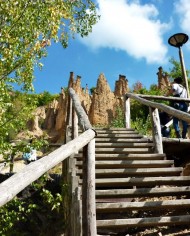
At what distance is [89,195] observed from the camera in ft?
12.3

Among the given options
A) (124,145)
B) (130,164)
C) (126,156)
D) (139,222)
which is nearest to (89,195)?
(139,222)

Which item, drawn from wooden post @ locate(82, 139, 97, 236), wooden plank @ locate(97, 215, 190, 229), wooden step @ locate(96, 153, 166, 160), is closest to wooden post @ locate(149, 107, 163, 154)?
wooden step @ locate(96, 153, 166, 160)

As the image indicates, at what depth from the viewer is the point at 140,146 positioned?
6.80 meters

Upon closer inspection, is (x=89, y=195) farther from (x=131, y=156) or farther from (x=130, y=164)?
(x=131, y=156)

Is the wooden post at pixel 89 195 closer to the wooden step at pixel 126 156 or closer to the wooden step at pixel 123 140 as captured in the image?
the wooden step at pixel 126 156

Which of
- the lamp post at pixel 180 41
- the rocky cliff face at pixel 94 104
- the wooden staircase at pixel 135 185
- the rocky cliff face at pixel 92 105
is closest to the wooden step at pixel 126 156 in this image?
the wooden staircase at pixel 135 185

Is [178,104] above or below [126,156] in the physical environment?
above

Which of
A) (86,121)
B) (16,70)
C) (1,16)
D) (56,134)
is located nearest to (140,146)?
(86,121)

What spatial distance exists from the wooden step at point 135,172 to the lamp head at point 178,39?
536cm

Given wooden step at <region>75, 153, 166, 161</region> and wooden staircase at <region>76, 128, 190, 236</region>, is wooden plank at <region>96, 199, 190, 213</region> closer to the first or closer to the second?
wooden staircase at <region>76, 128, 190, 236</region>

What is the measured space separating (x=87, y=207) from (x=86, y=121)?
1.26 m

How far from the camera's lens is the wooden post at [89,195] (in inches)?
144

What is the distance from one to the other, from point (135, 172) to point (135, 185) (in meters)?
0.26

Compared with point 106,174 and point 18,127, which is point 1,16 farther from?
point 106,174
